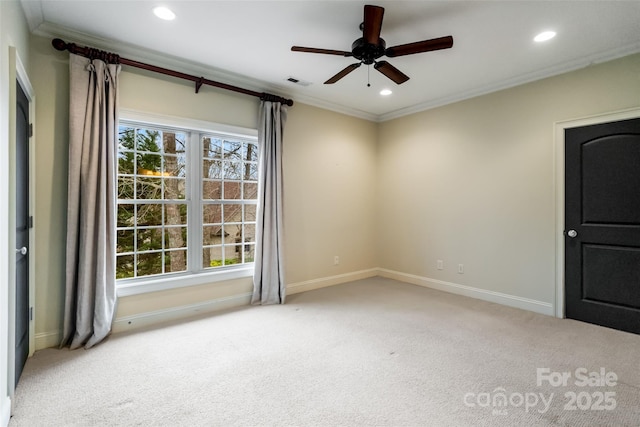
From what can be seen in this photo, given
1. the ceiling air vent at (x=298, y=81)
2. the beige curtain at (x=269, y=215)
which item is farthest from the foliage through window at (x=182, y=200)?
the ceiling air vent at (x=298, y=81)

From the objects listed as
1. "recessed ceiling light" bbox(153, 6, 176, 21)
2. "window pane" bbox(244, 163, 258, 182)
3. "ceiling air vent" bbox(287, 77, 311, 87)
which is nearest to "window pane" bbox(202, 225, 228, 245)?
"window pane" bbox(244, 163, 258, 182)

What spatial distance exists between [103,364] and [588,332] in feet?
13.8

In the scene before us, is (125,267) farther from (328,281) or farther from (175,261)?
(328,281)

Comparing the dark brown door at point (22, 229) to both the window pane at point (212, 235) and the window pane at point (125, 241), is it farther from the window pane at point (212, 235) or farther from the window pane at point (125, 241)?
the window pane at point (212, 235)

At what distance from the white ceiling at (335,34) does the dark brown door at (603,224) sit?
2.66ft

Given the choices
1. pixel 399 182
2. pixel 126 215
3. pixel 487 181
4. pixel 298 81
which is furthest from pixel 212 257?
pixel 487 181

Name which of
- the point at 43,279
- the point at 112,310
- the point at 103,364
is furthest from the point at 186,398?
the point at 43,279

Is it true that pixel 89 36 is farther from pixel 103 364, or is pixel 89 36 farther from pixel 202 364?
pixel 202 364

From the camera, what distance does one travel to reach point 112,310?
285cm

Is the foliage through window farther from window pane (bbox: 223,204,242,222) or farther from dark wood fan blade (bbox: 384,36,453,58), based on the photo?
dark wood fan blade (bbox: 384,36,453,58)

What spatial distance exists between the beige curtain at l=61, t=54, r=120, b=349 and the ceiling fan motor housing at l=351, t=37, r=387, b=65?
2185 mm

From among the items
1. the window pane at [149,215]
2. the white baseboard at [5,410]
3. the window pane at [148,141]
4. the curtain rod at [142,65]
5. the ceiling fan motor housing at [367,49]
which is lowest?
the white baseboard at [5,410]

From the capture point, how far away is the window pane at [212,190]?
3.62 metres

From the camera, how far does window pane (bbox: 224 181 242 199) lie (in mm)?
3812
